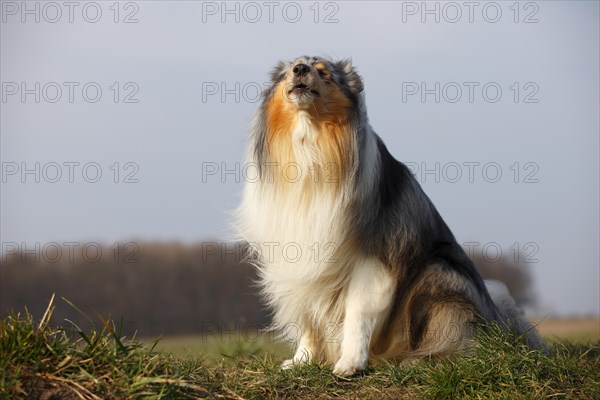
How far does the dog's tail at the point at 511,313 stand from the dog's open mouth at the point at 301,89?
3048 mm

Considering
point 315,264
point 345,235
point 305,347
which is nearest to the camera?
point 345,235

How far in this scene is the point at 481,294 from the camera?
7.61m

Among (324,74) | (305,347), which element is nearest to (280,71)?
(324,74)

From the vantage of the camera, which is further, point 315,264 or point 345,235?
point 315,264

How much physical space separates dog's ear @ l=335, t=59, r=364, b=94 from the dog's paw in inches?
100

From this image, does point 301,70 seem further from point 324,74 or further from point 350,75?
point 350,75

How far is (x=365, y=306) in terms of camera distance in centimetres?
698

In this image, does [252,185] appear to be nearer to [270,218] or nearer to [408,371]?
[270,218]

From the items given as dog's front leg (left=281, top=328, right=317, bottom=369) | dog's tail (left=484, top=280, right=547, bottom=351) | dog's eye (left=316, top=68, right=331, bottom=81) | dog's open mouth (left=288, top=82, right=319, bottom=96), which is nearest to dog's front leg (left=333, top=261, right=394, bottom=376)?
dog's front leg (left=281, top=328, right=317, bottom=369)

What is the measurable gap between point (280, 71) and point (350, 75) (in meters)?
0.69

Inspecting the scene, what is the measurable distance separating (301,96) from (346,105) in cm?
48

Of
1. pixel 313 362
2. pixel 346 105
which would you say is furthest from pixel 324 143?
pixel 313 362

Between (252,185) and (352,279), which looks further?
(252,185)

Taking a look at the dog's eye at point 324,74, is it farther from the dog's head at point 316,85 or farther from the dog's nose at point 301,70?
the dog's nose at point 301,70
